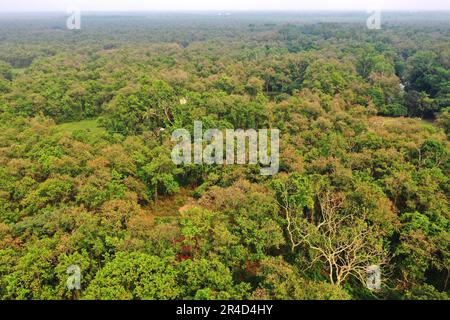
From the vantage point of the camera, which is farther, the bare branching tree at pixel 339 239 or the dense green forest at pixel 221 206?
the bare branching tree at pixel 339 239

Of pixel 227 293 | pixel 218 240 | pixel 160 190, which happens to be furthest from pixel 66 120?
pixel 227 293

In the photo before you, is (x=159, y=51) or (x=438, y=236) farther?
(x=159, y=51)

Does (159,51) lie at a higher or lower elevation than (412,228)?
higher

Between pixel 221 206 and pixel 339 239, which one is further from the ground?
pixel 221 206

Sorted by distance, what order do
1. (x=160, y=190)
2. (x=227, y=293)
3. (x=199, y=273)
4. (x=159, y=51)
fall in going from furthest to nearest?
1. (x=159, y=51)
2. (x=160, y=190)
3. (x=199, y=273)
4. (x=227, y=293)

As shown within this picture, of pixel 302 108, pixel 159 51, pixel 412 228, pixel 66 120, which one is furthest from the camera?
pixel 159 51

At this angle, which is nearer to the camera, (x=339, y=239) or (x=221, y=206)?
(x=339, y=239)

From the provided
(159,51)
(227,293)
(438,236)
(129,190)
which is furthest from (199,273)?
(159,51)

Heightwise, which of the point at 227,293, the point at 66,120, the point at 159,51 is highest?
the point at 159,51

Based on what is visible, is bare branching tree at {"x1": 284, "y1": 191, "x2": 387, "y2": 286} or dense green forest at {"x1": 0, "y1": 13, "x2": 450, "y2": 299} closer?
dense green forest at {"x1": 0, "y1": 13, "x2": 450, "y2": 299}

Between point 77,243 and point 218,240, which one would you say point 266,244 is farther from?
point 77,243
